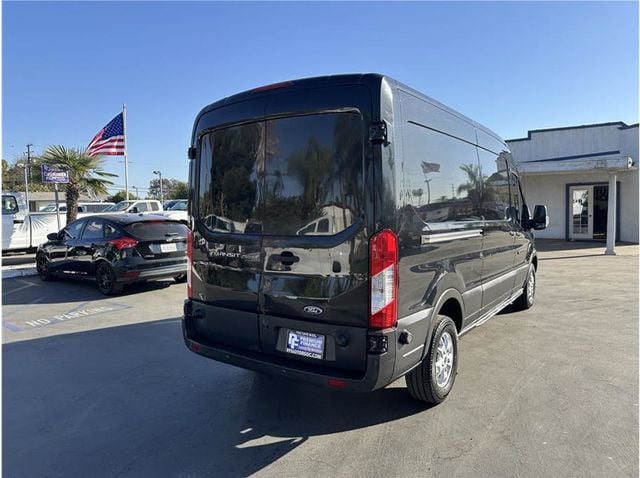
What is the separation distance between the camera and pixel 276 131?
3316mm

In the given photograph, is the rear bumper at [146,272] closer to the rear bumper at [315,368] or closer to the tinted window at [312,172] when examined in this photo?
the rear bumper at [315,368]

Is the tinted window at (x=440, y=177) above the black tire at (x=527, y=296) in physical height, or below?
above

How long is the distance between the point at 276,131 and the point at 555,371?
3.60 meters

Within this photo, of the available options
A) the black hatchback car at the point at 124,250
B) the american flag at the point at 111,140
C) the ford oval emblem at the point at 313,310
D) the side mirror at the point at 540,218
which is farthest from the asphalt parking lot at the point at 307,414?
the american flag at the point at 111,140

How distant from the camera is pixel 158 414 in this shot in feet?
12.0

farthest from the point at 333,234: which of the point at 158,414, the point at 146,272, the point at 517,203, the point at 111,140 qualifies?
the point at 111,140

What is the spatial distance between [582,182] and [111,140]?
18.2 m

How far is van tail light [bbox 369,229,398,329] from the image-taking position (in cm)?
291

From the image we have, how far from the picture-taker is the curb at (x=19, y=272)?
10883 mm

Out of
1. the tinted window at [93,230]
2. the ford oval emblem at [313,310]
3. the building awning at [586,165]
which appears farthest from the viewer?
the building awning at [586,165]

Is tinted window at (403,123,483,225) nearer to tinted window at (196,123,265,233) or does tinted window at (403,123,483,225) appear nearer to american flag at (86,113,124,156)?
tinted window at (196,123,265,233)

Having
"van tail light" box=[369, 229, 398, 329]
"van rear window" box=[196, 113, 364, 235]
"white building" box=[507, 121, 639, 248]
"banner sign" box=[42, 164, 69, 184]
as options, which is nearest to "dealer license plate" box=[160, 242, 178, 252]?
"van rear window" box=[196, 113, 364, 235]

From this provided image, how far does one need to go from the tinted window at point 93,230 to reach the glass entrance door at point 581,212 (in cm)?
1723

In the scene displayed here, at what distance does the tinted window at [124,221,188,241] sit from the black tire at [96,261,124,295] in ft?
2.61
